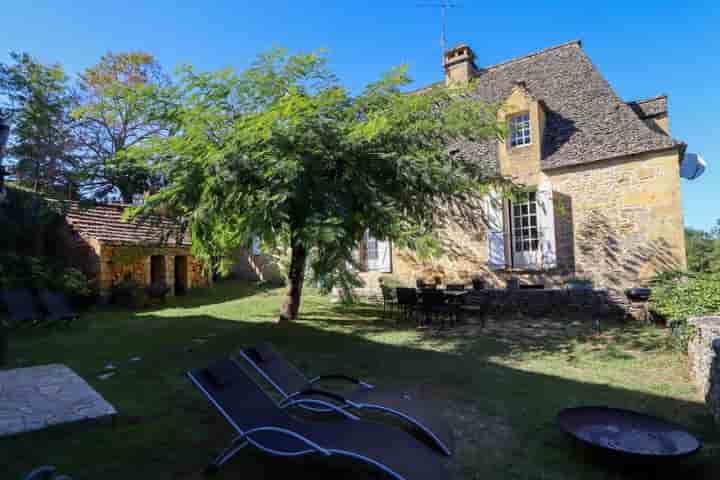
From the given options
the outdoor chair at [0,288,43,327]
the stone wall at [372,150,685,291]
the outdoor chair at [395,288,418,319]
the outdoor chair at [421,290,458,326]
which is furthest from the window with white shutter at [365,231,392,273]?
the outdoor chair at [0,288,43,327]

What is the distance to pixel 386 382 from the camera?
210 inches

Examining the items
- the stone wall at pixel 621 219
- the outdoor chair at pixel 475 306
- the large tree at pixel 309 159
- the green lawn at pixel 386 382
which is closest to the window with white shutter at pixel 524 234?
the stone wall at pixel 621 219

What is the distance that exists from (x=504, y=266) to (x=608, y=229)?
314 cm

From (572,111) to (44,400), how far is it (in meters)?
15.2

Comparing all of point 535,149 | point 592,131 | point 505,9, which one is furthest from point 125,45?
point 592,131

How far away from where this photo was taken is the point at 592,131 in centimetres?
1257

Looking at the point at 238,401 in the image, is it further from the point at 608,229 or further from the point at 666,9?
the point at 666,9

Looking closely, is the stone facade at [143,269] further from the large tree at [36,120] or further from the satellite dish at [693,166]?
the satellite dish at [693,166]

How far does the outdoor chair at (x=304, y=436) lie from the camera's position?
2457 millimetres

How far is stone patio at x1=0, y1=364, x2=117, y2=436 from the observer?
3697mm

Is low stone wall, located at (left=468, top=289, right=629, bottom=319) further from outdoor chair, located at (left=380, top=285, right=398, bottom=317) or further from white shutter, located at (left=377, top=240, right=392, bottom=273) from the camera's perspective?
white shutter, located at (left=377, top=240, right=392, bottom=273)

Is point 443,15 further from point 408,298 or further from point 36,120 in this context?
point 36,120

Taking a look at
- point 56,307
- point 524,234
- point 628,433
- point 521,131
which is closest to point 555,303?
point 524,234

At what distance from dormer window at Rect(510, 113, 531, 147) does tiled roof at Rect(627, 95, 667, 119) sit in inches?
173
